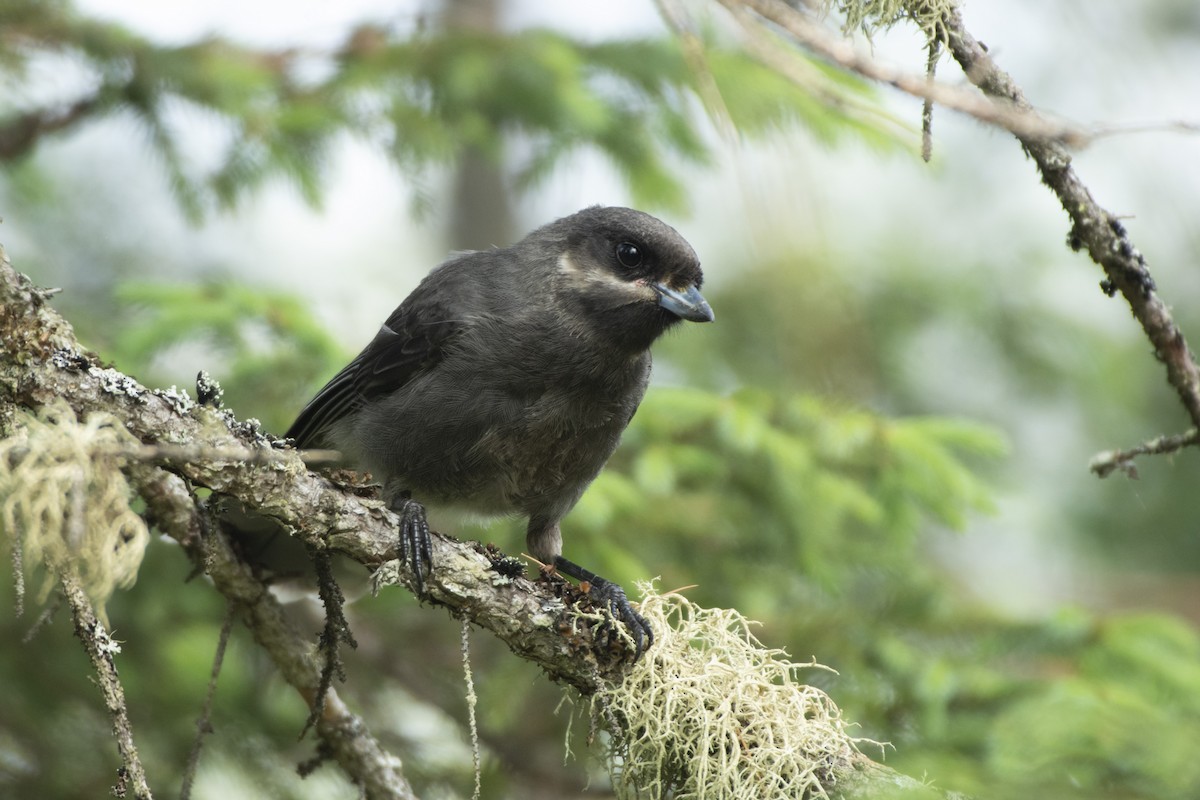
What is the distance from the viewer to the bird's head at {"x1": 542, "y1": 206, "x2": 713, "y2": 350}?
3.89 meters

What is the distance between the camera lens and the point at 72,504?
1971mm

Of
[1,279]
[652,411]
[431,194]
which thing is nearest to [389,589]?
[652,411]

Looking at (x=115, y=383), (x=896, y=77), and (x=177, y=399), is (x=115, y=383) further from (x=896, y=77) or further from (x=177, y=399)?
(x=896, y=77)

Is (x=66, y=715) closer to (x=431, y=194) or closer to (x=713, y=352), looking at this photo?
(x=431, y=194)

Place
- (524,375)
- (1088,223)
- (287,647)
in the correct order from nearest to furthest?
(1088,223), (287,647), (524,375)

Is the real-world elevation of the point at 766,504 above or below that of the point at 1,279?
above

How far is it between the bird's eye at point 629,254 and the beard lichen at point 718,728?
1.46 m

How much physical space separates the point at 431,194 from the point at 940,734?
3.45 meters

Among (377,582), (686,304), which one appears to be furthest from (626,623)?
(686,304)

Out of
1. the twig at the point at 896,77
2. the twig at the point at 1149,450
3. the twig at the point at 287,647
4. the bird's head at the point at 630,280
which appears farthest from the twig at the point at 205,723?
the twig at the point at 1149,450

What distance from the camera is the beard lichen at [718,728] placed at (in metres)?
2.69

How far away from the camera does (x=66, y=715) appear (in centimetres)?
441

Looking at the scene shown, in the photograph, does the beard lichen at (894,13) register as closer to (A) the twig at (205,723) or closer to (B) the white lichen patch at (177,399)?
(B) the white lichen patch at (177,399)

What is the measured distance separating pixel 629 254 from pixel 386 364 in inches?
38.5
